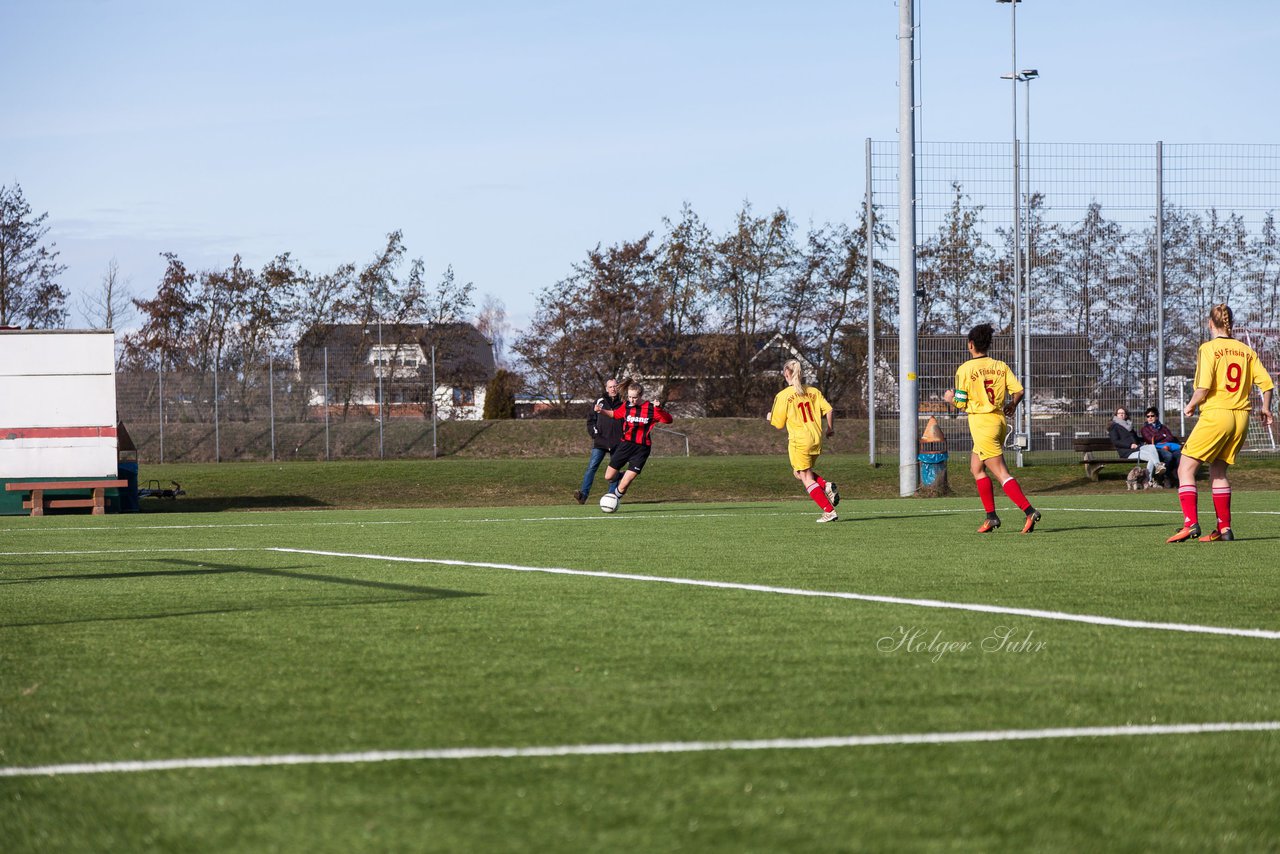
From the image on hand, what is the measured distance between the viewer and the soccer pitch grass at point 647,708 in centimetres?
320

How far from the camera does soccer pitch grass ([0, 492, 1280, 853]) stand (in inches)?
126

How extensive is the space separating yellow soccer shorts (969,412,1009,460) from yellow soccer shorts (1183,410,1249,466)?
2.05 m

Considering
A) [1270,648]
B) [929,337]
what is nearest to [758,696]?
[1270,648]

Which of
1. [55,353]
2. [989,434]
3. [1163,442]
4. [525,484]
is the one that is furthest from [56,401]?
[1163,442]

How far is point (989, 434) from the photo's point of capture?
13703 millimetres

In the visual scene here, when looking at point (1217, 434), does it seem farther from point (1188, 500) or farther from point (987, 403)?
point (987, 403)

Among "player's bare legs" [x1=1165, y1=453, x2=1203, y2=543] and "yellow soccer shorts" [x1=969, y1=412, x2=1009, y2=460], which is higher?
"yellow soccer shorts" [x1=969, y1=412, x2=1009, y2=460]

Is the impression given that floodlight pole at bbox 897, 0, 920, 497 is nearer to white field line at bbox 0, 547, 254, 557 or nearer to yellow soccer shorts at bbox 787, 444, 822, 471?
yellow soccer shorts at bbox 787, 444, 822, 471

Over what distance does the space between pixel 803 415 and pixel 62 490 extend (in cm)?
1417

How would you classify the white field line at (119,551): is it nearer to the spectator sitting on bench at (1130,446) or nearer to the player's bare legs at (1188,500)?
the player's bare legs at (1188,500)

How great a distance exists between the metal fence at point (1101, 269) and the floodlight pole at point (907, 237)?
3590mm

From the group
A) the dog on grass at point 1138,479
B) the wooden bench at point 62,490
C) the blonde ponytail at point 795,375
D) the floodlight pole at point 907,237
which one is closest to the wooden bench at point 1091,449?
the dog on grass at point 1138,479

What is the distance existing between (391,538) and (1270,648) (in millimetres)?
9329

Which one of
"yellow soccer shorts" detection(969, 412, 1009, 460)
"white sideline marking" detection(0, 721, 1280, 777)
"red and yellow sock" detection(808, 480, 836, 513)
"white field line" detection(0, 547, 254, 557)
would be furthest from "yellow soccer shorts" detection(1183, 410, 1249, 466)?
"white sideline marking" detection(0, 721, 1280, 777)
